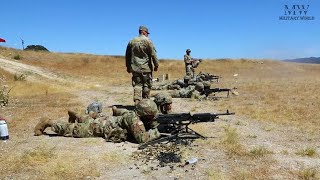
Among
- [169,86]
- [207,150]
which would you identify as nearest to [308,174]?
[207,150]

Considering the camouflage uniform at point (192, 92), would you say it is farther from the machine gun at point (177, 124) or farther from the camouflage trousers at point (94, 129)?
the camouflage trousers at point (94, 129)

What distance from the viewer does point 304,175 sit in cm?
674

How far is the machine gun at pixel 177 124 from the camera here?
9020mm

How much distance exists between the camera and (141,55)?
12.9 m

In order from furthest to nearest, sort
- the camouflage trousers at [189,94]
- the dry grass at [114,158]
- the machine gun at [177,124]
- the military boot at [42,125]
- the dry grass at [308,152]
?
the camouflage trousers at [189,94], the military boot at [42,125], the machine gun at [177,124], the dry grass at [308,152], the dry grass at [114,158]

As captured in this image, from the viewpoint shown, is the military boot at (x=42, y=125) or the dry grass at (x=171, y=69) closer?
the military boot at (x=42, y=125)

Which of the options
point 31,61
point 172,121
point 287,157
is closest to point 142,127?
point 172,121

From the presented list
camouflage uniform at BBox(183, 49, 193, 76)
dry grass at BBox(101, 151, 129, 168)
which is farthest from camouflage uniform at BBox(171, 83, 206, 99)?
dry grass at BBox(101, 151, 129, 168)

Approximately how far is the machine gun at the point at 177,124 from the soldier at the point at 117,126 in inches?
9.3

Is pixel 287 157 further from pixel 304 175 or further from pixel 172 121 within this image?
pixel 172 121

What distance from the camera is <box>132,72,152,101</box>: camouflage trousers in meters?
13.1

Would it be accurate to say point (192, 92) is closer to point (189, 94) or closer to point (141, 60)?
point (189, 94)

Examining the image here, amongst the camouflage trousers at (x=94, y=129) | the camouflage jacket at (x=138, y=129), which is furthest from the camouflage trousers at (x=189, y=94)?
the camouflage jacket at (x=138, y=129)

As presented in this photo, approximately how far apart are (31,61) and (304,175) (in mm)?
42503
